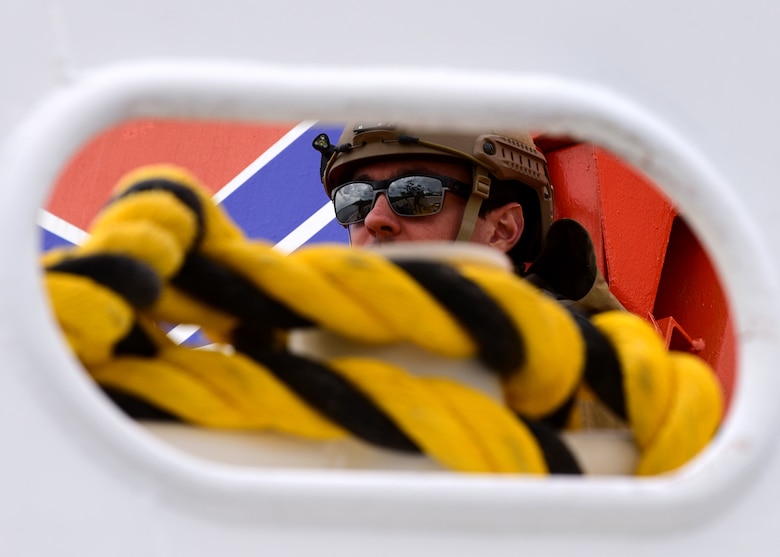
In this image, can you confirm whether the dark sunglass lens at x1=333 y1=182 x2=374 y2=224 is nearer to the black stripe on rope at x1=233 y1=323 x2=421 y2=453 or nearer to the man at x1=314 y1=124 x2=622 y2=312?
the man at x1=314 y1=124 x2=622 y2=312

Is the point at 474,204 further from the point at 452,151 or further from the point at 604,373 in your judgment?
the point at 604,373

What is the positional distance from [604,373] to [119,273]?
10.9 inches

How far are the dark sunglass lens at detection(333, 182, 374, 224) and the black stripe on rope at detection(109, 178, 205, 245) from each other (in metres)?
1.24

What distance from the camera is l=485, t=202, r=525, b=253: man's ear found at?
6.43 feet

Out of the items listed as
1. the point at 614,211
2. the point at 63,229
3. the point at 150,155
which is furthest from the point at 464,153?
the point at 63,229

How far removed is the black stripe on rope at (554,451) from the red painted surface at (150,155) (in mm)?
1102

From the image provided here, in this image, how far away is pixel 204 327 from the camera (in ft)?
1.90

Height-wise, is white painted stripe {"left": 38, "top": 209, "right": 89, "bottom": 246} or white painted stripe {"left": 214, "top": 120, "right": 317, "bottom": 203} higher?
white painted stripe {"left": 214, "top": 120, "right": 317, "bottom": 203}

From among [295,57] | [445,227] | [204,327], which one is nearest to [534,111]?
[295,57]

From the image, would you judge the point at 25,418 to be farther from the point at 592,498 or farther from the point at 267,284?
the point at 592,498

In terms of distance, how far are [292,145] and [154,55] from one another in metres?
1.44

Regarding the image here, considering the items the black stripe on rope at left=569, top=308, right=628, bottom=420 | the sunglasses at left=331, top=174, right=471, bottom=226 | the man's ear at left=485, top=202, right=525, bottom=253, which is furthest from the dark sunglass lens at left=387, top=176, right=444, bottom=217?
the black stripe on rope at left=569, top=308, right=628, bottom=420

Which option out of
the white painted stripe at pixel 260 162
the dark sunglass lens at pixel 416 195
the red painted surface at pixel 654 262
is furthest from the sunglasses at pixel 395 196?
the red painted surface at pixel 654 262

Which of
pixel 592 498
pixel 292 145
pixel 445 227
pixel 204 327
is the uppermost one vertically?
pixel 292 145
